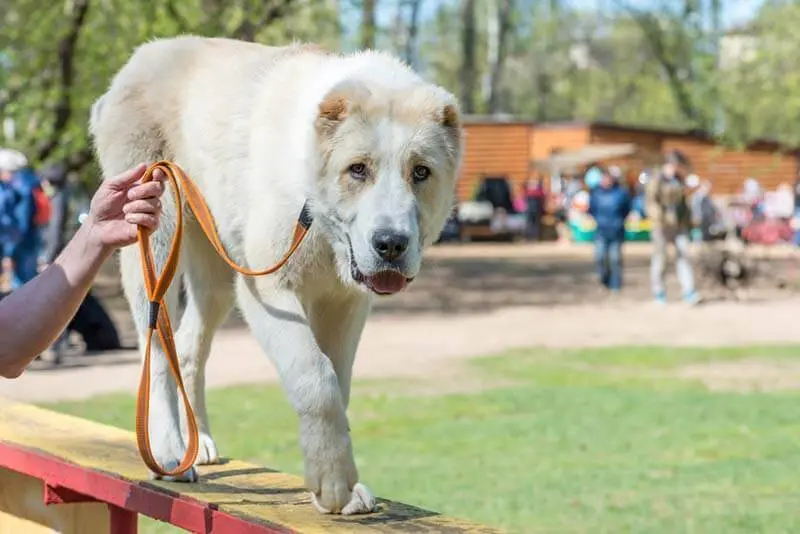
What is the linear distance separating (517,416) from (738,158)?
44193 mm

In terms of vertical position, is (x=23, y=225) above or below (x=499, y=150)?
above

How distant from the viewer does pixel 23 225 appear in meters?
16.9

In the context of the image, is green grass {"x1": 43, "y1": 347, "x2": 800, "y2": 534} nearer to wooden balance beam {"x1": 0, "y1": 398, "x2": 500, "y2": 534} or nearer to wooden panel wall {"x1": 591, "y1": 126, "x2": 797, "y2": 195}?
wooden balance beam {"x1": 0, "y1": 398, "x2": 500, "y2": 534}

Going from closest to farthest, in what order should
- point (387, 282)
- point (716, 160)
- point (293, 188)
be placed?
point (387, 282) < point (293, 188) < point (716, 160)

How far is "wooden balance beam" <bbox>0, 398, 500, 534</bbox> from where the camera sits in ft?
15.6

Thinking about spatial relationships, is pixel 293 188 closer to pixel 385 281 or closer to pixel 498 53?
pixel 385 281

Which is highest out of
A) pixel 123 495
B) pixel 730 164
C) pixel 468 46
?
pixel 468 46

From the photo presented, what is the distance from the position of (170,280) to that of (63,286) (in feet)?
4.61

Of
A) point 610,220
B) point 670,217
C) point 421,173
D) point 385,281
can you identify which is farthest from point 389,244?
point 610,220

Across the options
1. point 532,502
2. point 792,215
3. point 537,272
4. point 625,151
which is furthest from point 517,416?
point 625,151

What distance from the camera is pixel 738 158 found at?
179 feet

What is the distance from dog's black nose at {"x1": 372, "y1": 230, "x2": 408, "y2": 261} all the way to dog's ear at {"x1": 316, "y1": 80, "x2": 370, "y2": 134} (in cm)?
50

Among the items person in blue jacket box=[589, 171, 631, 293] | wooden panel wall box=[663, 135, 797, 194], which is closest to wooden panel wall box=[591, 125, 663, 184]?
wooden panel wall box=[663, 135, 797, 194]

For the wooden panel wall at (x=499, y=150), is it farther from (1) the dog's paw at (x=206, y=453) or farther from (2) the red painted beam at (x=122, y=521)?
(2) the red painted beam at (x=122, y=521)
